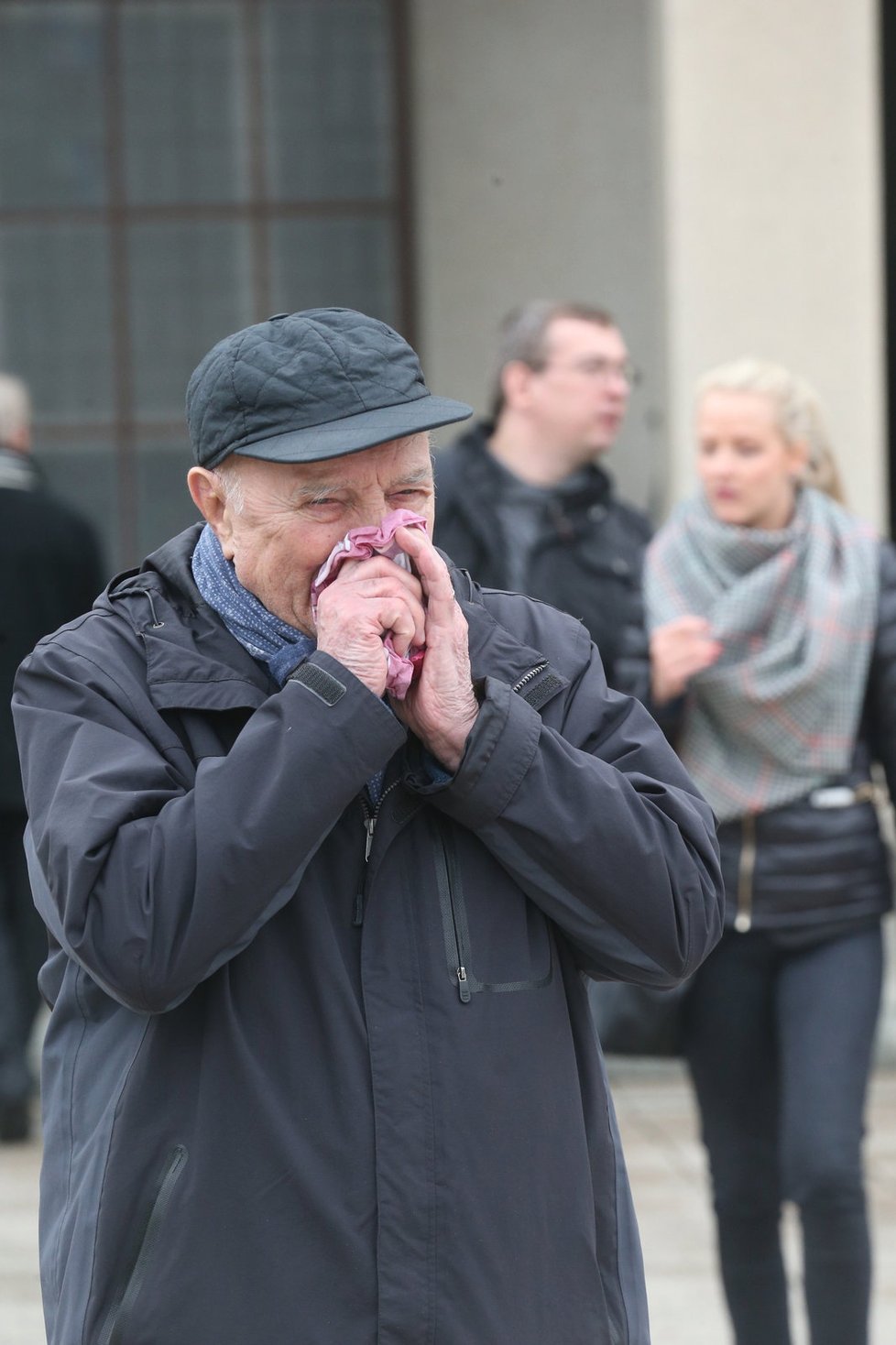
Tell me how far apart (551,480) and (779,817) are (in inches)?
58.3

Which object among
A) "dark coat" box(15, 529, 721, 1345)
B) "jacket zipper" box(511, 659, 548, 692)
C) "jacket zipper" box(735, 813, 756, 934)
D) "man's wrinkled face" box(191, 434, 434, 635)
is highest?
"man's wrinkled face" box(191, 434, 434, 635)

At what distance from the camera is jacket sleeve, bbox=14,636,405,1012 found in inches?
72.6

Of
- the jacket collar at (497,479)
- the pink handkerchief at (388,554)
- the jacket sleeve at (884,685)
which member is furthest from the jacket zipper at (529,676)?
the jacket collar at (497,479)

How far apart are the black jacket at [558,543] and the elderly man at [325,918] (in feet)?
8.66

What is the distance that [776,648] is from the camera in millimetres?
3691

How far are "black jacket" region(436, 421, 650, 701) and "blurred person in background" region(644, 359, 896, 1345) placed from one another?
2.99ft

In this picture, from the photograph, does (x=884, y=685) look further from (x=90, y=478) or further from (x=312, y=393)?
(x=90, y=478)

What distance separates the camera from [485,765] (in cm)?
195

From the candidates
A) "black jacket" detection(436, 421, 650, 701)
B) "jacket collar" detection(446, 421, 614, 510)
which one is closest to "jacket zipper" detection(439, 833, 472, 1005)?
"black jacket" detection(436, 421, 650, 701)

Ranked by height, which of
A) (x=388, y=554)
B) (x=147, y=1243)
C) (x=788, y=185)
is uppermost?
(x=788, y=185)

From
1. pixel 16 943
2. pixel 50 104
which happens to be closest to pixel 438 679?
pixel 16 943

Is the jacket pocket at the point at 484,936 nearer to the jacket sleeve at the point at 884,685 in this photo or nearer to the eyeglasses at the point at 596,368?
the jacket sleeve at the point at 884,685

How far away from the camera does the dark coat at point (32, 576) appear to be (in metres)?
5.73

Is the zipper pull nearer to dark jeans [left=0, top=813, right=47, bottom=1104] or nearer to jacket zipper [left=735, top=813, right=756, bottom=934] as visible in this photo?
jacket zipper [left=735, top=813, right=756, bottom=934]
